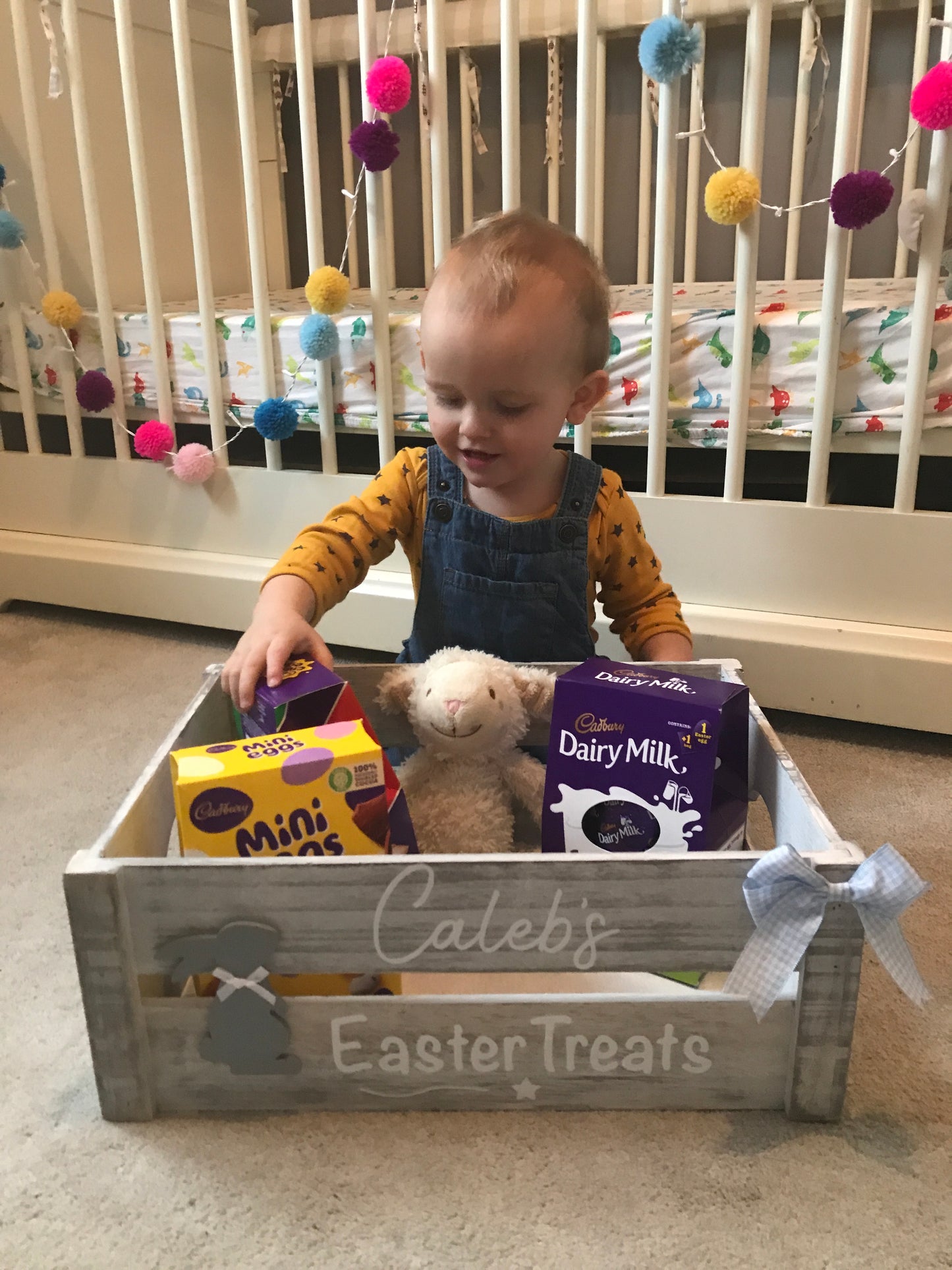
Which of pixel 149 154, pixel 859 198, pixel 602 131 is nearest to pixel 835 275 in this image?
pixel 859 198

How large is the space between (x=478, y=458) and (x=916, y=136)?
124 centimetres

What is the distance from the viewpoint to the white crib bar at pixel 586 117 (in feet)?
3.54

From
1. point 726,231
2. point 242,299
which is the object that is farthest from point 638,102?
point 242,299

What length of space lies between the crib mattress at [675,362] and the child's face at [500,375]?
1.29 ft

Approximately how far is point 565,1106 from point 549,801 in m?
0.20

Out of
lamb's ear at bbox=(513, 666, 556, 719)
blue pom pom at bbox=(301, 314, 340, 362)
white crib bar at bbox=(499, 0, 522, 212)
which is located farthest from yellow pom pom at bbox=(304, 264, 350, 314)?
lamb's ear at bbox=(513, 666, 556, 719)

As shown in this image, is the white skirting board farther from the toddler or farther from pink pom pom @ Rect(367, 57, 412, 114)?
pink pom pom @ Rect(367, 57, 412, 114)

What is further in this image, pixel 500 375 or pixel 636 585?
pixel 636 585

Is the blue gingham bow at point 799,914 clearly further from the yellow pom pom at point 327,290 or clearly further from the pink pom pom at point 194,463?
the pink pom pom at point 194,463

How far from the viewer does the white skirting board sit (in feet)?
3.64

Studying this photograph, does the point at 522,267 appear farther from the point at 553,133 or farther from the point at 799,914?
the point at 553,133

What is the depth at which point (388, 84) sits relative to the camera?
45.4 inches

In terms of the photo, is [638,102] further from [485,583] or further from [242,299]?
[485,583]

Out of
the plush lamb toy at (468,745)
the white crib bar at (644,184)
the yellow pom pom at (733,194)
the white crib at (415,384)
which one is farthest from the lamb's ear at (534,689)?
the white crib bar at (644,184)
